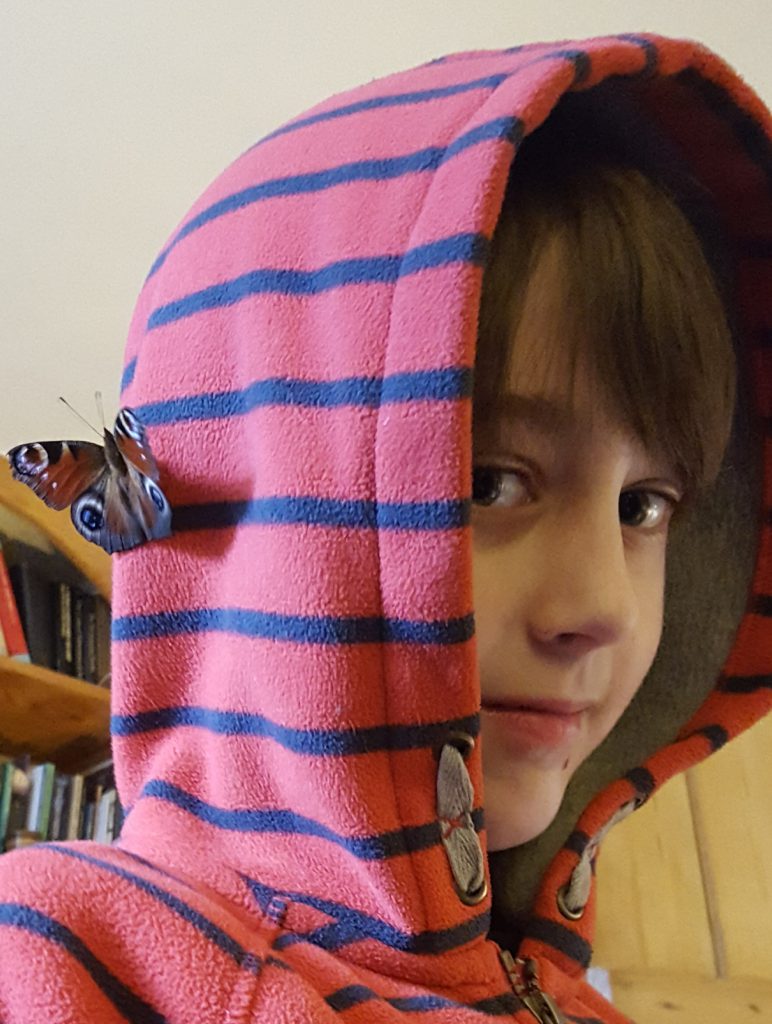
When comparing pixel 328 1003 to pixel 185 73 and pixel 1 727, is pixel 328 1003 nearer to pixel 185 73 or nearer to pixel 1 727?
pixel 1 727

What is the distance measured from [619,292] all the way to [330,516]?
247 mm

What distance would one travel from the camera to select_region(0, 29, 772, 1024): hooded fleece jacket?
1.24 feet

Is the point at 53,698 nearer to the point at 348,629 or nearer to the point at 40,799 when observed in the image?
the point at 40,799

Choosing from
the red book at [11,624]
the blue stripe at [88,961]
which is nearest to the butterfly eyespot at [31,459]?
the blue stripe at [88,961]

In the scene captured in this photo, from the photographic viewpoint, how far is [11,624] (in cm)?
132

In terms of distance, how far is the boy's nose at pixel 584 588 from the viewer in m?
0.49

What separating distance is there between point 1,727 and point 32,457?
3.27 feet

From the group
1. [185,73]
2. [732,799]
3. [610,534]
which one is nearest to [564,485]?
[610,534]

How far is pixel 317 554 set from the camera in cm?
40

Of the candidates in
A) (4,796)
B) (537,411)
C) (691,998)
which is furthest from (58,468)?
(4,796)

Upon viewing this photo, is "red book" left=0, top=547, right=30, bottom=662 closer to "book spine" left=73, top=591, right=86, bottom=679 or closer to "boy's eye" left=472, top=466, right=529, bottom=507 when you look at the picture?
"book spine" left=73, top=591, right=86, bottom=679

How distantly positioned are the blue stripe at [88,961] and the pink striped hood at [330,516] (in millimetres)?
81

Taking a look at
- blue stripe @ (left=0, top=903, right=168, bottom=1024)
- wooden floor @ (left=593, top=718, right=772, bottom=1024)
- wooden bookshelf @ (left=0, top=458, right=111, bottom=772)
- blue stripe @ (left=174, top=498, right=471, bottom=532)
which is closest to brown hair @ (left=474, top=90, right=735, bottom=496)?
blue stripe @ (left=174, top=498, right=471, bottom=532)

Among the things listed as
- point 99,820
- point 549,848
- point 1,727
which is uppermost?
point 549,848
